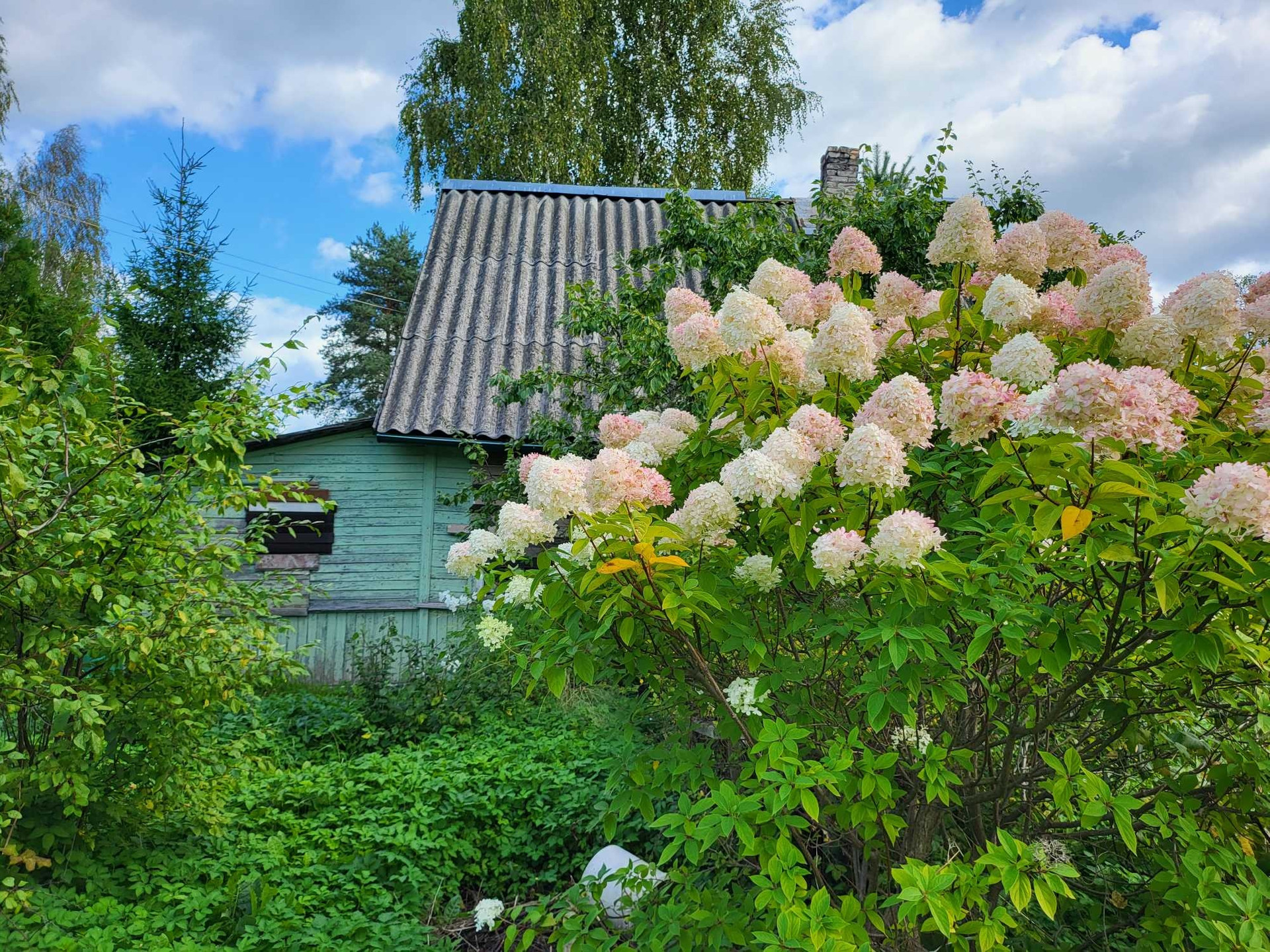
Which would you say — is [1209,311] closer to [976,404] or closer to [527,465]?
[976,404]

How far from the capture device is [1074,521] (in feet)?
4.86

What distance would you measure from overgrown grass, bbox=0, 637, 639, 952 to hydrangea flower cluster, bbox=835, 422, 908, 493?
1142 mm

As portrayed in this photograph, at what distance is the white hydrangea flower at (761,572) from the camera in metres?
2.01

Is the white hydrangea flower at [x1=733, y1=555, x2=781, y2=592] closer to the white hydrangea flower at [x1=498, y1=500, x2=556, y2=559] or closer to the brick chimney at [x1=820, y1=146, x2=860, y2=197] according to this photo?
the white hydrangea flower at [x1=498, y1=500, x2=556, y2=559]

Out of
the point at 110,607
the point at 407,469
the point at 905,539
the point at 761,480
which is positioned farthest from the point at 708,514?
the point at 407,469

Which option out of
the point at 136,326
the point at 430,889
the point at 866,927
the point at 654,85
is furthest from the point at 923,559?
the point at 654,85

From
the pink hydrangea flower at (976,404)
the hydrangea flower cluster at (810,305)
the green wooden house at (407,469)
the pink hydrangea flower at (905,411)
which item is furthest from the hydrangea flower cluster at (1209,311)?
the green wooden house at (407,469)

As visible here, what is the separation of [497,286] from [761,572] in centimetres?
797

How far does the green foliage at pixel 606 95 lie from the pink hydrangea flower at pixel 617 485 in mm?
12803

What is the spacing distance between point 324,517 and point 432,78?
31.6ft

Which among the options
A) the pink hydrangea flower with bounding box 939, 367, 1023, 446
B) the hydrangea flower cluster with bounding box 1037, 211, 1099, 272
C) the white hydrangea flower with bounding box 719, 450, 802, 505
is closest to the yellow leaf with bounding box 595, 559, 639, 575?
the white hydrangea flower with bounding box 719, 450, 802, 505

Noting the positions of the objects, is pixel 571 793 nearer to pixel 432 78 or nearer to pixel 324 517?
pixel 324 517

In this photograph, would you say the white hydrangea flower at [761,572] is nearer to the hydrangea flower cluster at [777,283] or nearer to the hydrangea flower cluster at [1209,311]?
the hydrangea flower cluster at [777,283]

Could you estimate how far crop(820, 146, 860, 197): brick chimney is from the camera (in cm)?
858
